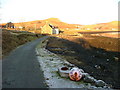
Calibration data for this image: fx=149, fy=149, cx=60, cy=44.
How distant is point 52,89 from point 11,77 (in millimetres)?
3724

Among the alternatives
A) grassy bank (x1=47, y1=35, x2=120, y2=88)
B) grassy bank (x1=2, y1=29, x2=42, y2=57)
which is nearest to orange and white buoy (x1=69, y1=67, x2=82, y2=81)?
grassy bank (x1=47, y1=35, x2=120, y2=88)

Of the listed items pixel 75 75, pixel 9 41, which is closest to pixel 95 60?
pixel 75 75

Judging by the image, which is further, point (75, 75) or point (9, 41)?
point (9, 41)

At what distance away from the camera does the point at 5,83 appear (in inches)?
385

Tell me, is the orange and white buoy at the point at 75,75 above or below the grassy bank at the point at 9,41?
below

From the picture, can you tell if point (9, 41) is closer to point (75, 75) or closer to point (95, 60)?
point (95, 60)

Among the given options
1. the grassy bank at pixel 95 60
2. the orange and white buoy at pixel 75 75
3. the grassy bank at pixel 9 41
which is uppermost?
the grassy bank at pixel 9 41

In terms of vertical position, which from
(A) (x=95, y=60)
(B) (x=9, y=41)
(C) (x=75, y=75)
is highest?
(B) (x=9, y=41)

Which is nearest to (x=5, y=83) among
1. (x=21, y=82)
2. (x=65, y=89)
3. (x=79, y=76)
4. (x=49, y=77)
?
(x=21, y=82)

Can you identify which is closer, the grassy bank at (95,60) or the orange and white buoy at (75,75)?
the orange and white buoy at (75,75)

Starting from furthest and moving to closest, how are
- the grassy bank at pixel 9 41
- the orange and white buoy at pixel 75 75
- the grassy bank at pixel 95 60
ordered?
1. the grassy bank at pixel 9 41
2. the grassy bank at pixel 95 60
3. the orange and white buoy at pixel 75 75

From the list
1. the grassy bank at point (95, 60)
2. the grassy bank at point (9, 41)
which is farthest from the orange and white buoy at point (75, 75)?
the grassy bank at point (9, 41)

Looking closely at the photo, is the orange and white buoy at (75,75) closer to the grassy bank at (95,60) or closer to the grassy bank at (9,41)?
the grassy bank at (95,60)

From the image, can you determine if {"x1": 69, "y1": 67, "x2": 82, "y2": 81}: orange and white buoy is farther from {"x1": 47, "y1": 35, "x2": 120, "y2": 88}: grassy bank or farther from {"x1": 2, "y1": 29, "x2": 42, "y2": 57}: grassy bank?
{"x1": 2, "y1": 29, "x2": 42, "y2": 57}: grassy bank
